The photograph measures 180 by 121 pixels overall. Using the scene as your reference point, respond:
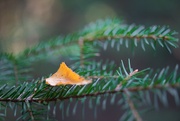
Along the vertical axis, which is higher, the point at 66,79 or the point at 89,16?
the point at 89,16

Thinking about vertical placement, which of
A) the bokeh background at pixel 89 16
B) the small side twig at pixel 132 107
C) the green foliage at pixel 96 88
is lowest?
the small side twig at pixel 132 107

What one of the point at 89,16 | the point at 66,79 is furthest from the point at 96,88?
the point at 89,16

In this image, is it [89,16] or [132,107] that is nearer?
[132,107]

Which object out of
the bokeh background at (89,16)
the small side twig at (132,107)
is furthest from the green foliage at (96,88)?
the bokeh background at (89,16)

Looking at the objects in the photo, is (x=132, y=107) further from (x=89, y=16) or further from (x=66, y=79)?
(x=89, y=16)

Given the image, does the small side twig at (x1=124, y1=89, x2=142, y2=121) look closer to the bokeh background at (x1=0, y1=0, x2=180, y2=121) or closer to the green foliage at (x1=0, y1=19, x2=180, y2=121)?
the green foliage at (x1=0, y1=19, x2=180, y2=121)

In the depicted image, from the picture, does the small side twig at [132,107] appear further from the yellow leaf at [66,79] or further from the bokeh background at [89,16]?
the bokeh background at [89,16]

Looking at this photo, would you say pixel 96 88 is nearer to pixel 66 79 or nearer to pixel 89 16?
pixel 66 79

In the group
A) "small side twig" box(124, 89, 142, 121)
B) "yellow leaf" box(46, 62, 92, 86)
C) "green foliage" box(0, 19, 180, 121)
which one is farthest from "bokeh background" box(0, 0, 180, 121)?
"small side twig" box(124, 89, 142, 121)

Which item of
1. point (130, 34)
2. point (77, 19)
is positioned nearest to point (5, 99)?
point (130, 34)
